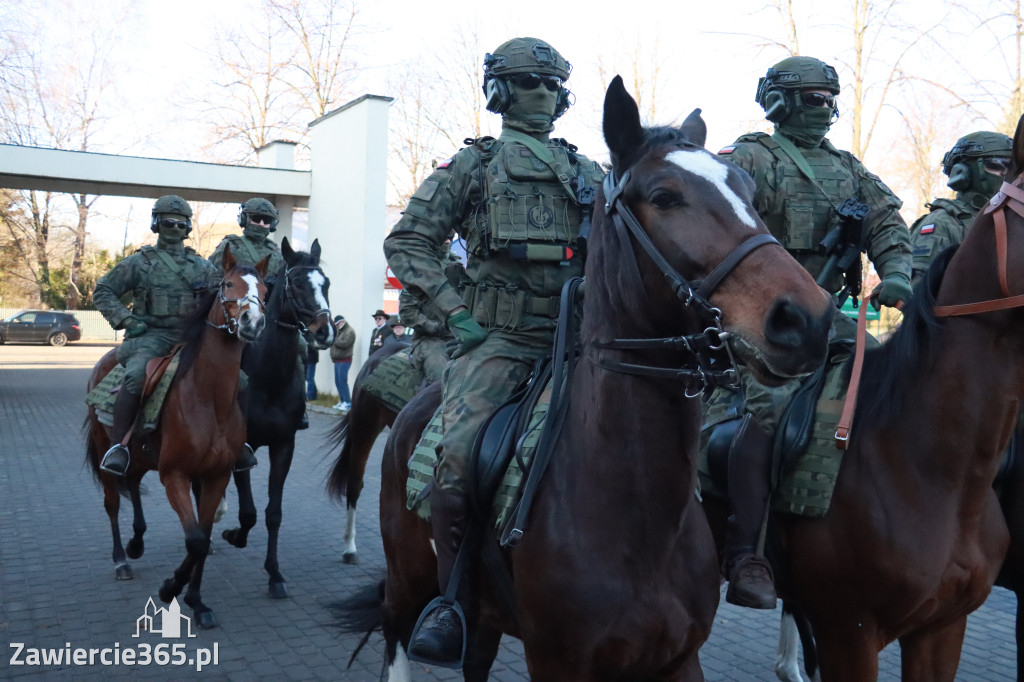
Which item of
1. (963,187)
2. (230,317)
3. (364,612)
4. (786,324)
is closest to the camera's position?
(786,324)

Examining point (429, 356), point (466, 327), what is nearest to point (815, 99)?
point (466, 327)

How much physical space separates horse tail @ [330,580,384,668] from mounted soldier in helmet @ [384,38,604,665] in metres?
1.59

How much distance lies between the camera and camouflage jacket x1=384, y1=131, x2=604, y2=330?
11.6 feet

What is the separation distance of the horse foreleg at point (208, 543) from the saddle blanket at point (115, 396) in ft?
2.26

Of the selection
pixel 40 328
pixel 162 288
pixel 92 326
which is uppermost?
pixel 162 288

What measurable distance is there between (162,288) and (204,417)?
188cm

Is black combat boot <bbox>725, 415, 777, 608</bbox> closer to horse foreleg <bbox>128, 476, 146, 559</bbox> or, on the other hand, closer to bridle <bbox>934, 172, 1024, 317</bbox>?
bridle <bbox>934, 172, 1024, 317</bbox>

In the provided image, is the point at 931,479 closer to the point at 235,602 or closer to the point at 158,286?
the point at 235,602

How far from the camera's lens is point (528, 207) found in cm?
355

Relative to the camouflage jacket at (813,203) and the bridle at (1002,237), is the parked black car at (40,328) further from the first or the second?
the bridle at (1002,237)

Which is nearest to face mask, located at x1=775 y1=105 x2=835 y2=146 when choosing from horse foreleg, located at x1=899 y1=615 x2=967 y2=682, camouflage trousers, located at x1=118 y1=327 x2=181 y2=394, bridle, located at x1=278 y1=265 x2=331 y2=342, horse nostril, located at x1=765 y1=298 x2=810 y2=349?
horse foreleg, located at x1=899 y1=615 x2=967 y2=682

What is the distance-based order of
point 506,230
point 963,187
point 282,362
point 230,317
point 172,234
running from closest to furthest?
point 506,230, point 963,187, point 230,317, point 282,362, point 172,234

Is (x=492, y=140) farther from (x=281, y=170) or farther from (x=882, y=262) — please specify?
(x=281, y=170)

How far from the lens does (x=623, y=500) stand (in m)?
Result: 2.67
